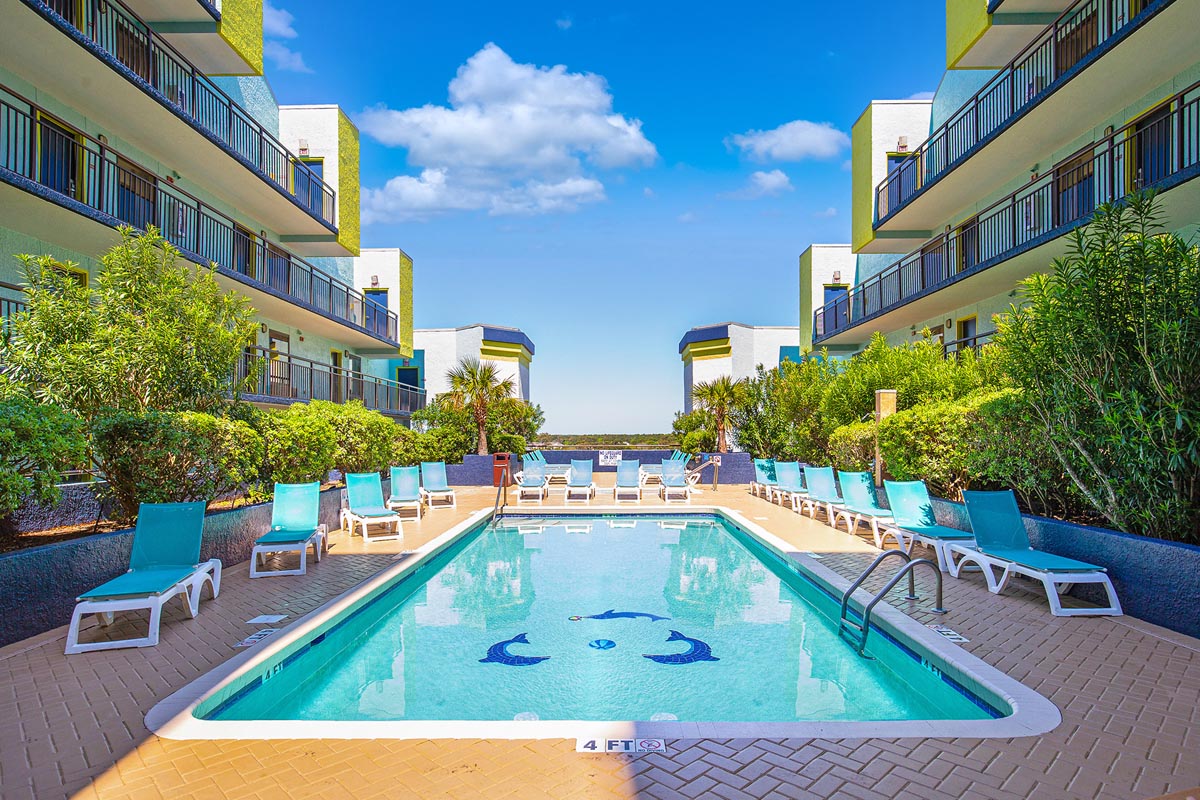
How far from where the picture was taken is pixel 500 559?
33.5ft

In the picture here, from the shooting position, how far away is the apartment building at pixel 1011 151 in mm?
9836

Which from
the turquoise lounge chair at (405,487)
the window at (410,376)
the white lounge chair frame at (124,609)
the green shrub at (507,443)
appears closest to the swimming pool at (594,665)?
the white lounge chair frame at (124,609)

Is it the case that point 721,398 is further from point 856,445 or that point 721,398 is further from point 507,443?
point 856,445

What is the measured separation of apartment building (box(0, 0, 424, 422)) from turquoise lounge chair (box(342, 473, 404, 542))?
6.66 feet

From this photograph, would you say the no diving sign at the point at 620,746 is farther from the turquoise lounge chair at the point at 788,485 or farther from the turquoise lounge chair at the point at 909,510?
the turquoise lounge chair at the point at 788,485

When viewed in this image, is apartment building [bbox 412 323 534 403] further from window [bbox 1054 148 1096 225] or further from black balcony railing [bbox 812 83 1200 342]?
window [bbox 1054 148 1096 225]

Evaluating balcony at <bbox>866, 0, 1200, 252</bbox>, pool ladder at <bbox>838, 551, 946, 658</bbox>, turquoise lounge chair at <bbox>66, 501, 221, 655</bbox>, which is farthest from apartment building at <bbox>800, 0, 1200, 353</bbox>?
turquoise lounge chair at <bbox>66, 501, 221, 655</bbox>

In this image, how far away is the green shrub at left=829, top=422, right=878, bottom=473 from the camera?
40.4 feet

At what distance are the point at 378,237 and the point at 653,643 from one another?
2648 centimetres

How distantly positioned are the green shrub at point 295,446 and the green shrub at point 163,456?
112cm

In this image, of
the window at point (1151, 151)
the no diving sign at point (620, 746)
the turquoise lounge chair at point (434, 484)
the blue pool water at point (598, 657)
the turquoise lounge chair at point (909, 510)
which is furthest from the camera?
the turquoise lounge chair at point (434, 484)

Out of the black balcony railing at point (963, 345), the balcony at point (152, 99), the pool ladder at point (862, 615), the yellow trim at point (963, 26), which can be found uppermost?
the yellow trim at point (963, 26)

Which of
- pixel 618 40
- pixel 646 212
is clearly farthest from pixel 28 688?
pixel 646 212

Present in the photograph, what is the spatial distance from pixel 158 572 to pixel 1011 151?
1535 centimetres
